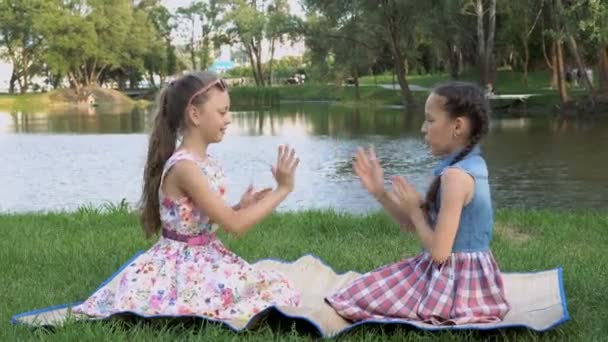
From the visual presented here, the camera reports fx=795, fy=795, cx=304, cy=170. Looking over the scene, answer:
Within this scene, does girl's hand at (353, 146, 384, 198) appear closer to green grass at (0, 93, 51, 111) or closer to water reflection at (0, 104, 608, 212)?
water reflection at (0, 104, 608, 212)

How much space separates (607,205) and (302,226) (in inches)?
213

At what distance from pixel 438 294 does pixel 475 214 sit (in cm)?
39

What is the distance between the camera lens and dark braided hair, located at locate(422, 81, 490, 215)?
11.4ft

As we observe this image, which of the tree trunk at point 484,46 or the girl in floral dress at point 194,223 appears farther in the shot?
the tree trunk at point 484,46

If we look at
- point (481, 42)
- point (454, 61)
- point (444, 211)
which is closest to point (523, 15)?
point (481, 42)

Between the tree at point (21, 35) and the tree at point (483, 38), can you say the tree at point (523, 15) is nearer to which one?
the tree at point (483, 38)

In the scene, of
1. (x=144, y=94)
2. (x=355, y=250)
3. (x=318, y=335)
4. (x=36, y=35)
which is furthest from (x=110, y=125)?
(x=144, y=94)

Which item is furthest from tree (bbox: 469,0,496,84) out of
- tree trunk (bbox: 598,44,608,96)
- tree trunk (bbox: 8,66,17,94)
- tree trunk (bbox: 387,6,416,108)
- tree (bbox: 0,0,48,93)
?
tree trunk (bbox: 8,66,17,94)

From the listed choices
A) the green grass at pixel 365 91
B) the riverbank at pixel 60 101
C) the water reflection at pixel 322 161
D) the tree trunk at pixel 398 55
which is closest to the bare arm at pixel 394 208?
the water reflection at pixel 322 161

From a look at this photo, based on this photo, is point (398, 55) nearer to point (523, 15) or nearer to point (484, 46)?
point (484, 46)

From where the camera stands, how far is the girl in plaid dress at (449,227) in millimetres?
3420

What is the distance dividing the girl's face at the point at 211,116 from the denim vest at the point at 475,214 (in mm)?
1029

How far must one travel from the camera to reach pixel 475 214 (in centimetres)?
353

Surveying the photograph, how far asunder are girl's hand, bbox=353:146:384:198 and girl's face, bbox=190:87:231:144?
0.66 metres
